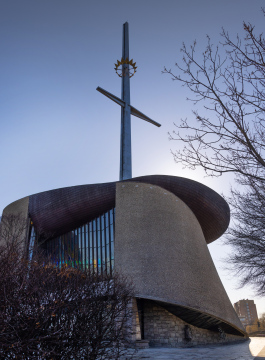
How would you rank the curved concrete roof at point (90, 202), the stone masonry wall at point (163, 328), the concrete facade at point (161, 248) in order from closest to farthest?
the concrete facade at point (161, 248) → the stone masonry wall at point (163, 328) → the curved concrete roof at point (90, 202)

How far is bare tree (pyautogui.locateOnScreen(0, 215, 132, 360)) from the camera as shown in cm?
478

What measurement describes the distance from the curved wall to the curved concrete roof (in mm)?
1244

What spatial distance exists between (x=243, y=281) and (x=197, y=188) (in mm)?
6437

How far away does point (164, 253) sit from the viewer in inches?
630

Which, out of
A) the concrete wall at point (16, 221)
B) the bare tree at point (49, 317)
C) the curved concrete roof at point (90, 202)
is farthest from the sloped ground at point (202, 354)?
the concrete wall at point (16, 221)

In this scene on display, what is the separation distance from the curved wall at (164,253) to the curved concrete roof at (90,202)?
4.08 feet

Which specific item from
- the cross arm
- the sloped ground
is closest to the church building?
the sloped ground

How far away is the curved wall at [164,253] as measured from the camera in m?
15.1

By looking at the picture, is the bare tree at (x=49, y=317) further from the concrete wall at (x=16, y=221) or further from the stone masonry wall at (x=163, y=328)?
the concrete wall at (x=16, y=221)

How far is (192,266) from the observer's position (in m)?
16.5

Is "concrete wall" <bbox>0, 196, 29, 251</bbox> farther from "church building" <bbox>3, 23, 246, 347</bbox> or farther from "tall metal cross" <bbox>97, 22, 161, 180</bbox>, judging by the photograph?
"tall metal cross" <bbox>97, 22, 161, 180</bbox>

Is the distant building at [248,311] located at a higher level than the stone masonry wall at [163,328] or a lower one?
lower

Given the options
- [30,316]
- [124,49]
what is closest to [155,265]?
[30,316]

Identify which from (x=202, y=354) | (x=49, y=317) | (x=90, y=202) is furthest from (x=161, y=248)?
(x=49, y=317)
